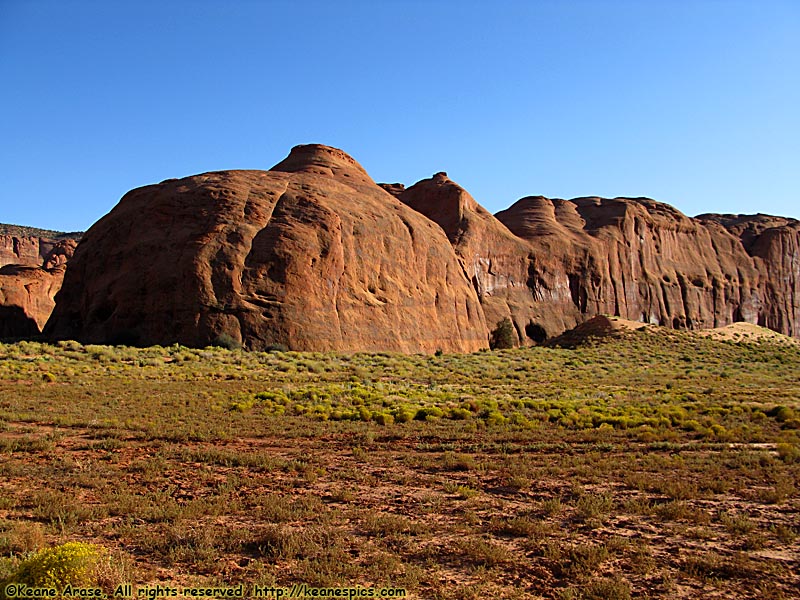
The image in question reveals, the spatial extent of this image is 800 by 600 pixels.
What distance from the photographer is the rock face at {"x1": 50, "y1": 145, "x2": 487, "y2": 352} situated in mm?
38938

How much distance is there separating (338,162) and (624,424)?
4760 centimetres

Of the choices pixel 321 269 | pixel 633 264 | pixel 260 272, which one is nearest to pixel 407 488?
pixel 260 272

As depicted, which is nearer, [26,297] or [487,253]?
[26,297]

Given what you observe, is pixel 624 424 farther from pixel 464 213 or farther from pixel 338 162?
pixel 464 213

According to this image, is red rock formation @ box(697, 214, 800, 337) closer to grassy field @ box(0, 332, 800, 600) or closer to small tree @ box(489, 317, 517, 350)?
small tree @ box(489, 317, 517, 350)

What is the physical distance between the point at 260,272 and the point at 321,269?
4.35m

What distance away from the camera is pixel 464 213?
67.9 meters

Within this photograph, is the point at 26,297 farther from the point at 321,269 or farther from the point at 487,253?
the point at 487,253

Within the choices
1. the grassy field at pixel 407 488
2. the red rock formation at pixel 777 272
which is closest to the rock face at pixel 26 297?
the grassy field at pixel 407 488

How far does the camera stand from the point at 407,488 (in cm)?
1046

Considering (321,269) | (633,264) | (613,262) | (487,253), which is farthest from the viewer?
(633,264)

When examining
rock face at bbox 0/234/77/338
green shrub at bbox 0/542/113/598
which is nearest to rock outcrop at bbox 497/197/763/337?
rock face at bbox 0/234/77/338

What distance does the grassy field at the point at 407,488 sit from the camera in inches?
268

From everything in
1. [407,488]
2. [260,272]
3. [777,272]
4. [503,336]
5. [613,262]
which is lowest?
[407,488]
